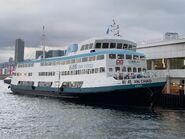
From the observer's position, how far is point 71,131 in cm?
3381

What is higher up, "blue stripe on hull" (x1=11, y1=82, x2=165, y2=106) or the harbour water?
"blue stripe on hull" (x1=11, y1=82, x2=165, y2=106)

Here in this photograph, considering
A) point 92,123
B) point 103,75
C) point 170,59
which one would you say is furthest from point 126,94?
point 92,123

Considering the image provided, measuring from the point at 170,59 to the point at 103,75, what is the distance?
1097 centimetres

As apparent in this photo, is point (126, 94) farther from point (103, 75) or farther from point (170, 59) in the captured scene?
point (170, 59)


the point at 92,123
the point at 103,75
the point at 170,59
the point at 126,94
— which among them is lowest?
the point at 92,123

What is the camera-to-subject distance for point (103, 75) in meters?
54.7

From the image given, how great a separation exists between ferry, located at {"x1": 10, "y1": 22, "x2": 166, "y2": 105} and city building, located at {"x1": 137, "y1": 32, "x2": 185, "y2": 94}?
140 inches

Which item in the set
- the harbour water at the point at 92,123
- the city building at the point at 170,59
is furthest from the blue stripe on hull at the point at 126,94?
the city building at the point at 170,59

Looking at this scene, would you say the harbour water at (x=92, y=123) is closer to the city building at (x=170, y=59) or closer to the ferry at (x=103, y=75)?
the ferry at (x=103, y=75)

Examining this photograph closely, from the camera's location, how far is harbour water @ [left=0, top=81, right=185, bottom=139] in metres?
32.2

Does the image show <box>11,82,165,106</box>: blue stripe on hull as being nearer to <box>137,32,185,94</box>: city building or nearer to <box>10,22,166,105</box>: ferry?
<box>10,22,166,105</box>: ferry

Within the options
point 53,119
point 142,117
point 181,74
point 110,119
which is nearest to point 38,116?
point 53,119

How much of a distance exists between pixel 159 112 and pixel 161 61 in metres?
13.9

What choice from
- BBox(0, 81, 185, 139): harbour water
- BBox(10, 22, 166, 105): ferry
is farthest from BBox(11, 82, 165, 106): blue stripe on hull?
BBox(0, 81, 185, 139): harbour water
